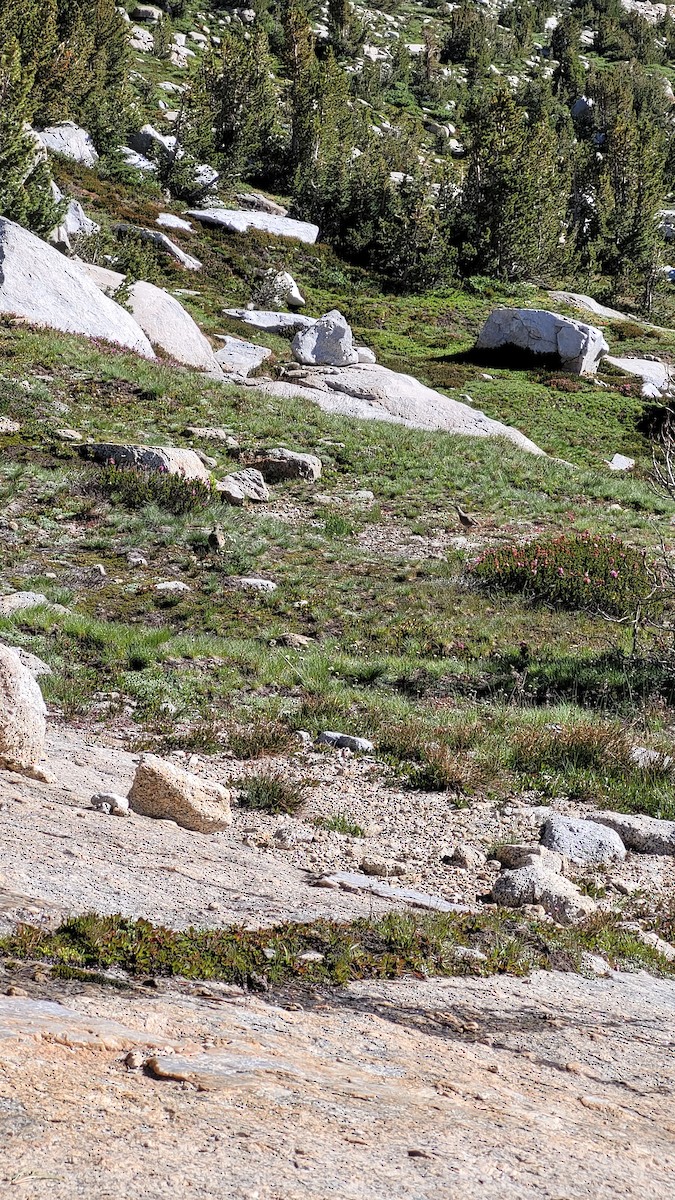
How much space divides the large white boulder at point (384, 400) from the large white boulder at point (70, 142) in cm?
2552

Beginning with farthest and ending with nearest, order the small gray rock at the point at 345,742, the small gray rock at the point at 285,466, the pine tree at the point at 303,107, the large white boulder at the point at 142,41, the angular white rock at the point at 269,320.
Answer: the large white boulder at the point at 142,41 → the pine tree at the point at 303,107 → the angular white rock at the point at 269,320 → the small gray rock at the point at 285,466 → the small gray rock at the point at 345,742

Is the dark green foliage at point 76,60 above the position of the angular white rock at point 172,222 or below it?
above

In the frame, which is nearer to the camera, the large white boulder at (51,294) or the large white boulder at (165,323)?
the large white boulder at (51,294)

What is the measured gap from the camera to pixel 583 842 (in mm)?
6453

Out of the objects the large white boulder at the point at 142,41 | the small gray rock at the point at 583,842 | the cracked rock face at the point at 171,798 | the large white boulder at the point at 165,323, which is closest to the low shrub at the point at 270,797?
the cracked rock face at the point at 171,798

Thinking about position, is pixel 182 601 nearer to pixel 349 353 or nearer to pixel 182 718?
pixel 182 718

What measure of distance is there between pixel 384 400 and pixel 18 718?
87.8 ft

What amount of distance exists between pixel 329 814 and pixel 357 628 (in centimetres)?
600

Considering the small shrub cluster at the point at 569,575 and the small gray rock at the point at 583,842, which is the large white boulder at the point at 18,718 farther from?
the small shrub cluster at the point at 569,575

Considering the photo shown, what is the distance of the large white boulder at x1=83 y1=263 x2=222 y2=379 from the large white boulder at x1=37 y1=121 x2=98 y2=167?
816 inches

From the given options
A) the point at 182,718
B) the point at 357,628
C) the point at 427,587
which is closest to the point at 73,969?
the point at 182,718

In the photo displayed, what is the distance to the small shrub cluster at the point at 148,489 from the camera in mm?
16797

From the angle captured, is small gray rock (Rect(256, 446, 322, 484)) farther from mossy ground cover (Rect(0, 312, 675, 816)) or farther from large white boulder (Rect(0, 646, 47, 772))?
large white boulder (Rect(0, 646, 47, 772))

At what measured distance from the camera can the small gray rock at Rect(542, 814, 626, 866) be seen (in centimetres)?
637
